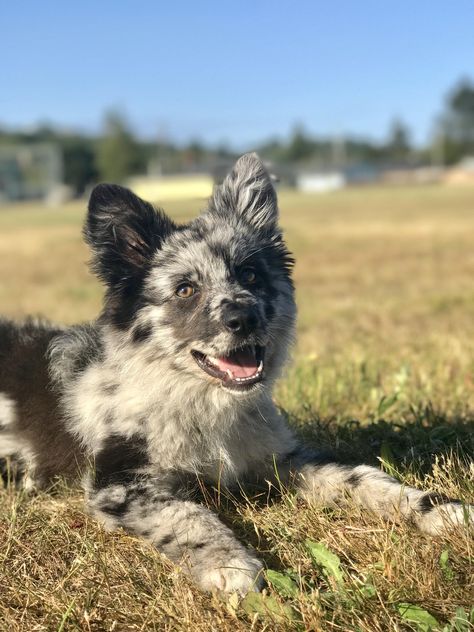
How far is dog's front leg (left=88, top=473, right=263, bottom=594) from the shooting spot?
317cm

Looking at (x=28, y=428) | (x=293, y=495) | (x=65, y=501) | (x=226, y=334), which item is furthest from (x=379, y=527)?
(x=28, y=428)

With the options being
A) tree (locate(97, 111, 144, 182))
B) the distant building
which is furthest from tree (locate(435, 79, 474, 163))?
tree (locate(97, 111, 144, 182))

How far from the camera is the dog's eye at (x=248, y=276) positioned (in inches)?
173

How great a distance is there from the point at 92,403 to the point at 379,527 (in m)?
1.78

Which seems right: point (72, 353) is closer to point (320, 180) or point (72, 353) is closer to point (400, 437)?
point (400, 437)

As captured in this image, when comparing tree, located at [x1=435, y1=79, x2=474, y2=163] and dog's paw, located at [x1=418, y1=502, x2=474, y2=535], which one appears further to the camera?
tree, located at [x1=435, y1=79, x2=474, y2=163]

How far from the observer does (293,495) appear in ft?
12.9

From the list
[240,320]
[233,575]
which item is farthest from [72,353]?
[233,575]

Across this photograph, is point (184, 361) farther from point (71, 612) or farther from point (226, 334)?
point (71, 612)

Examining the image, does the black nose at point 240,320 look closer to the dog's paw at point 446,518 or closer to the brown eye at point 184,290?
the brown eye at point 184,290

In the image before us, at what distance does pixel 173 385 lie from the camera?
416 centimetres

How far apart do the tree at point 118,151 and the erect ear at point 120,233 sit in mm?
115940

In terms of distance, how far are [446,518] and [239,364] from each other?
135 centimetres

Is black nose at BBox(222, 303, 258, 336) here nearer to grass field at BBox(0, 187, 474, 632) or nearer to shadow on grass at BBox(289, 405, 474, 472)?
grass field at BBox(0, 187, 474, 632)
